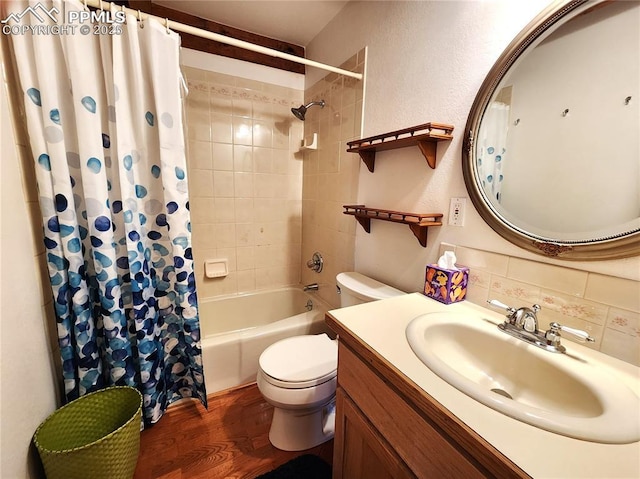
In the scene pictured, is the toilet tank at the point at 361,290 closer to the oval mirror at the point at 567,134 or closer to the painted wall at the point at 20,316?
the oval mirror at the point at 567,134

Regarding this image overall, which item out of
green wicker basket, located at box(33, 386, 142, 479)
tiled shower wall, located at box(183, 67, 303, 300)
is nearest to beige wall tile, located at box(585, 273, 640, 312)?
green wicker basket, located at box(33, 386, 142, 479)

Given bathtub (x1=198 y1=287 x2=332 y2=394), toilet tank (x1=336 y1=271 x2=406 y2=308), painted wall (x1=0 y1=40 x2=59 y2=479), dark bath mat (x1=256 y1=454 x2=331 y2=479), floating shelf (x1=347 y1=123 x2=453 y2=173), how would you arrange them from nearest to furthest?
painted wall (x1=0 y1=40 x2=59 y2=479) < floating shelf (x1=347 y1=123 x2=453 y2=173) < dark bath mat (x1=256 y1=454 x2=331 y2=479) < toilet tank (x1=336 y1=271 x2=406 y2=308) < bathtub (x1=198 y1=287 x2=332 y2=394)

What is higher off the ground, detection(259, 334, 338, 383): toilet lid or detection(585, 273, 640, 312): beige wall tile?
detection(585, 273, 640, 312): beige wall tile

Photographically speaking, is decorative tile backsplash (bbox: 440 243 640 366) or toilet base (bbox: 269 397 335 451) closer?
decorative tile backsplash (bbox: 440 243 640 366)

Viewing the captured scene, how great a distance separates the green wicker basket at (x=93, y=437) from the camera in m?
0.88

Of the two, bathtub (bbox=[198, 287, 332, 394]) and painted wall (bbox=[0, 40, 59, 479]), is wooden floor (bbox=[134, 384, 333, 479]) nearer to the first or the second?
bathtub (bbox=[198, 287, 332, 394])

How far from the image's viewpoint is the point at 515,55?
2.68ft

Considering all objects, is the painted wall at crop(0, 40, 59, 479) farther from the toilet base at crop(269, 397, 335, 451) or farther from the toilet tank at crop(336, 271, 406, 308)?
the toilet tank at crop(336, 271, 406, 308)

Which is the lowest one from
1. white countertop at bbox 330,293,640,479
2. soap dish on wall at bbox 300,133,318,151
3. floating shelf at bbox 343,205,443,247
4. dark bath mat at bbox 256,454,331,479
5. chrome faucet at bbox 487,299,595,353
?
dark bath mat at bbox 256,454,331,479

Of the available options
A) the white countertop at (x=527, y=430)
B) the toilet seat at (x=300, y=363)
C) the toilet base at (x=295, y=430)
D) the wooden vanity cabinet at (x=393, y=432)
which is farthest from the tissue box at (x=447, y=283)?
the toilet base at (x=295, y=430)

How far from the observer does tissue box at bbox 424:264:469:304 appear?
966mm

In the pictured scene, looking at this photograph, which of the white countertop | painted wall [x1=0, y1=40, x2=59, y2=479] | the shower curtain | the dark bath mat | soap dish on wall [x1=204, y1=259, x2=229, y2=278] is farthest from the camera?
soap dish on wall [x1=204, y1=259, x2=229, y2=278]

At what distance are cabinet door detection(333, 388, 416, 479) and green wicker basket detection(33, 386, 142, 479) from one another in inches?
30.9

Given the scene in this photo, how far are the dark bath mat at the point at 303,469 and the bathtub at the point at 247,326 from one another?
0.60 metres
